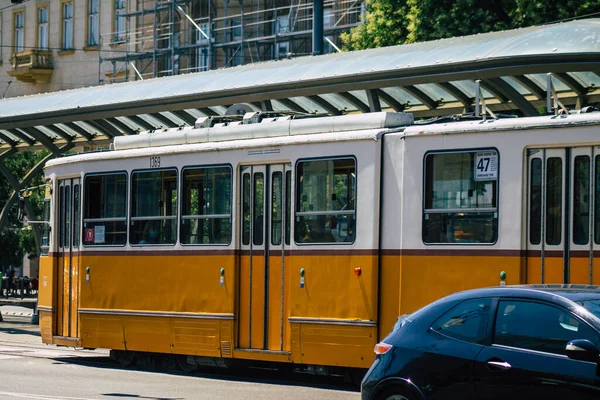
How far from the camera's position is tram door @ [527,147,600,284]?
1277 centimetres

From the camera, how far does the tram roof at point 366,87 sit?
17.8m

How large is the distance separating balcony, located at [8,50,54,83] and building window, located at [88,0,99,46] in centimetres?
297

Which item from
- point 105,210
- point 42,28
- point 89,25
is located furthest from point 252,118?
point 42,28

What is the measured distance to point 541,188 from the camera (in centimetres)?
1320

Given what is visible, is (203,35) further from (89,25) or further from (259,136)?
(259,136)

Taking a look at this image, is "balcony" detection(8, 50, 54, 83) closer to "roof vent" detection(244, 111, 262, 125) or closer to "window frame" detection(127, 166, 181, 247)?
"window frame" detection(127, 166, 181, 247)

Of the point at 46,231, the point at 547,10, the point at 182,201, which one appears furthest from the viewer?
the point at 547,10

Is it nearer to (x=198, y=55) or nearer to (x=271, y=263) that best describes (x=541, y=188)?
(x=271, y=263)

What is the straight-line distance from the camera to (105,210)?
59.3ft

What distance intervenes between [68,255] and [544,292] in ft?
36.7

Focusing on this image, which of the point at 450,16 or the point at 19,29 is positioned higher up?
the point at 19,29

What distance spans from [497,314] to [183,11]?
49.5 m

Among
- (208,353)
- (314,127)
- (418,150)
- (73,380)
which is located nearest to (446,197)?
(418,150)

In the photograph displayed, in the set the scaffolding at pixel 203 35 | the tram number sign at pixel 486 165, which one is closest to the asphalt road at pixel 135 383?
the tram number sign at pixel 486 165
